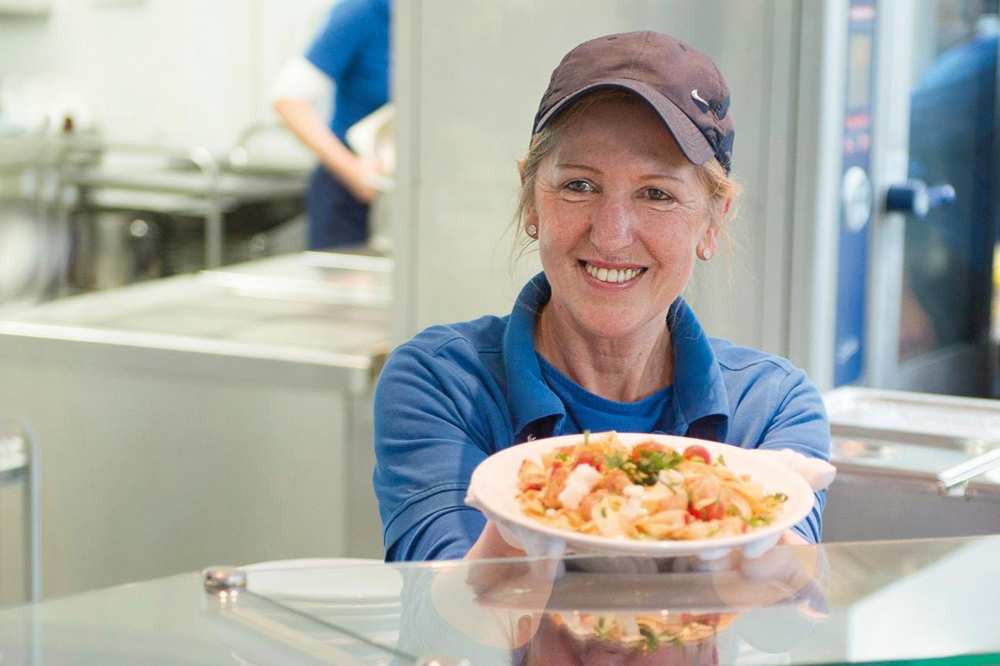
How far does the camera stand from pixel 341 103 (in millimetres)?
3812

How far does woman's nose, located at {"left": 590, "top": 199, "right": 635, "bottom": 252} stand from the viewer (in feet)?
4.36

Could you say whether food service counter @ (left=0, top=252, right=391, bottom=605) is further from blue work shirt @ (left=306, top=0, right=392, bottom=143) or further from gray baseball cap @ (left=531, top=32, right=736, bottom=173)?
gray baseball cap @ (left=531, top=32, right=736, bottom=173)

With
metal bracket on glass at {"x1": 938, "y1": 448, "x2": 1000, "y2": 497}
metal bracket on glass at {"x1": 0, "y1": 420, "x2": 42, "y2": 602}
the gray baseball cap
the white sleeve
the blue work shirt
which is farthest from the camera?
the white sleeve

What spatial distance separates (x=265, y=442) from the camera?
111 inches

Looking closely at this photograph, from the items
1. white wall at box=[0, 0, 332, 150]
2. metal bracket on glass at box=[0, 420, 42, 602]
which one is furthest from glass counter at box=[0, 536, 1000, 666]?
white wall at box=[0, 0, 332, 150]

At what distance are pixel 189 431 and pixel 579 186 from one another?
1702 millimetres

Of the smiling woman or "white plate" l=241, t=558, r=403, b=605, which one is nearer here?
"white plate" l=241, t=558, r=403, b=605

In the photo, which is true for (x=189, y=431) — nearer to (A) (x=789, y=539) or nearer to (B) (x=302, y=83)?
(B) (x=302, y=83)

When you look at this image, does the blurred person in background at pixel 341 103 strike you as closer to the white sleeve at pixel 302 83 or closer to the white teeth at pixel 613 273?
the white sleeve at pixel 302 83

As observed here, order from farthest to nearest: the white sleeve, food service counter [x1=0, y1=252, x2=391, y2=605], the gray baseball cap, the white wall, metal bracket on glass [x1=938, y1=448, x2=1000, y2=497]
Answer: the white wall < the white sleeve < food service counter [x1=0, y1=252, x2=391, y2=605] < metal bracket on glass [x1=938, y1=448, x2=1000, y2=497] < the gray baseball cap

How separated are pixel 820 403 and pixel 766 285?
97cm

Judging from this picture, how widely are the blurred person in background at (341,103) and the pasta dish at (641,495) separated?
2.33m

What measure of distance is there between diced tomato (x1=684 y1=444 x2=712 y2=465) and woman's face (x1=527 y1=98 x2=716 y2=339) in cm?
18

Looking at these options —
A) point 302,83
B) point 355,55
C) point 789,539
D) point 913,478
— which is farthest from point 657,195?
point 302,83
